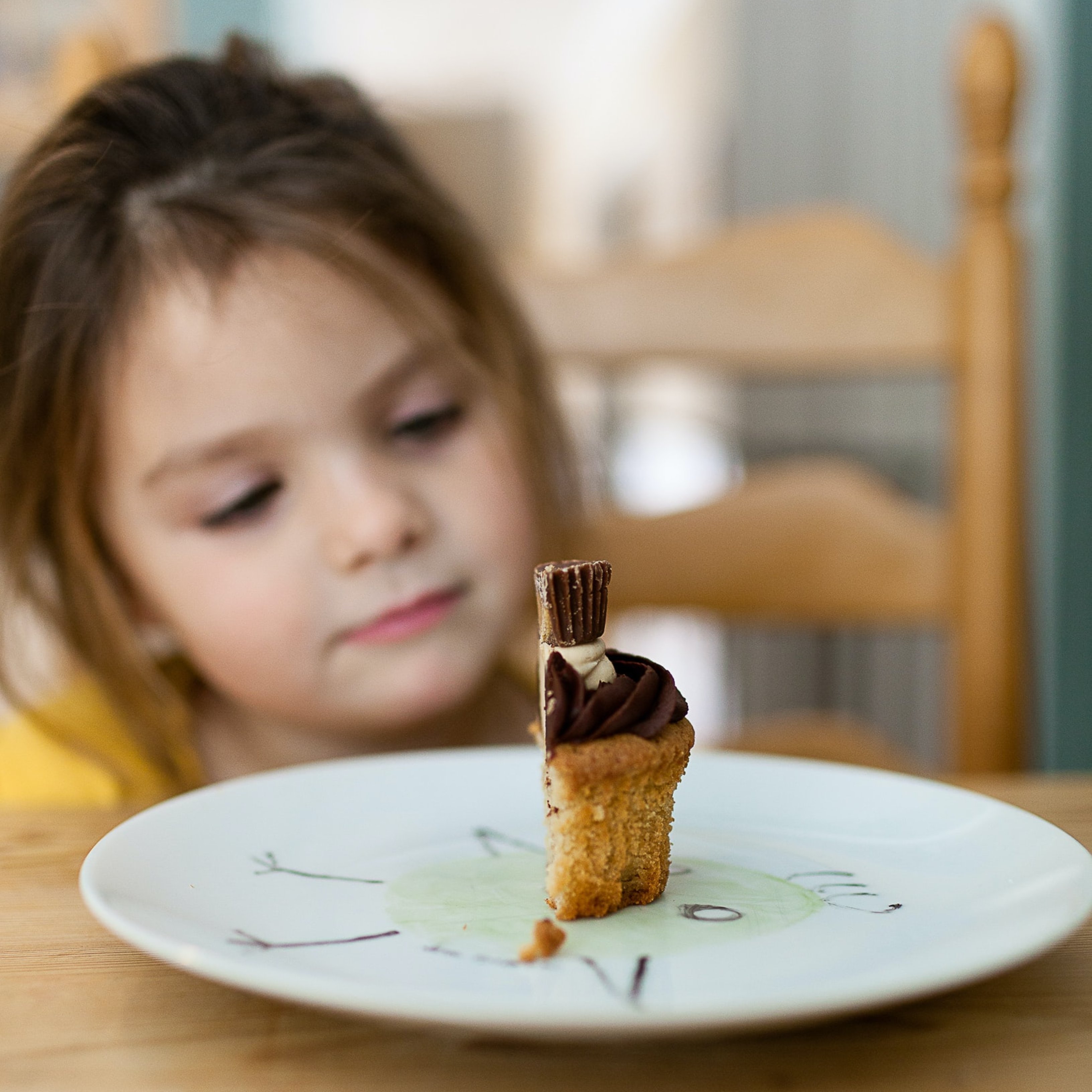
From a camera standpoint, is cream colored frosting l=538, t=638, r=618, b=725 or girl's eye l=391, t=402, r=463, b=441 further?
girl's eye l=391, t=402, r=463, b=441

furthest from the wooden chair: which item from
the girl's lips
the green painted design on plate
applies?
the green painted design on plate

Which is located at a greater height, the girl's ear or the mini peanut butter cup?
the mini peanut butter cup

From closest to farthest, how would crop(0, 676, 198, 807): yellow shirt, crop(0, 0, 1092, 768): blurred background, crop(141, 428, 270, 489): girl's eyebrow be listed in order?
crop(141, 428, 270, 489): girl's eyebrow, crop(0, 676, 198, 807): yellow shirt, crop(0, 0, 1092, 768): blurred background

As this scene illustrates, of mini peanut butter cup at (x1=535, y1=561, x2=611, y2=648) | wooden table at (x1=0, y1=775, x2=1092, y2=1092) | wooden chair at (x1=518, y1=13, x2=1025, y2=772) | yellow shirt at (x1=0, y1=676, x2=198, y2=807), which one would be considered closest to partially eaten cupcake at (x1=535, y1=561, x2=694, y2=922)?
mini peanut butter cup at (x1=535, y1=561, x2=611, y2=648)

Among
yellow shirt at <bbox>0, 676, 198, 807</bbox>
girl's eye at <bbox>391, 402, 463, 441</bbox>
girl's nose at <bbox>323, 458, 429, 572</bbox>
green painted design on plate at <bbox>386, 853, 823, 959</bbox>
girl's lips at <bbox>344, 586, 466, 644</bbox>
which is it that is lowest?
yellow shirt at <bbox>0, 676, 198, 807</bbox>

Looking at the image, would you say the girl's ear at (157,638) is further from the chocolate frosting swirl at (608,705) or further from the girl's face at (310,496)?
the chocolate frosting swirl at (608,705)

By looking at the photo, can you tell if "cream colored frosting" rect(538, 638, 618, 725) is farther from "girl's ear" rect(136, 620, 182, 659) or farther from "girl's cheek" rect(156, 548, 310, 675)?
"girl's ear" rect(136, 620, 182, 659)

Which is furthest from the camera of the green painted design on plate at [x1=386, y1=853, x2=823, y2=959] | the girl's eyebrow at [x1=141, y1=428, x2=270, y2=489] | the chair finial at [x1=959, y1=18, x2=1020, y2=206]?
the chair finial at [x1=959, y1=18, x2=1020, y2=206]
